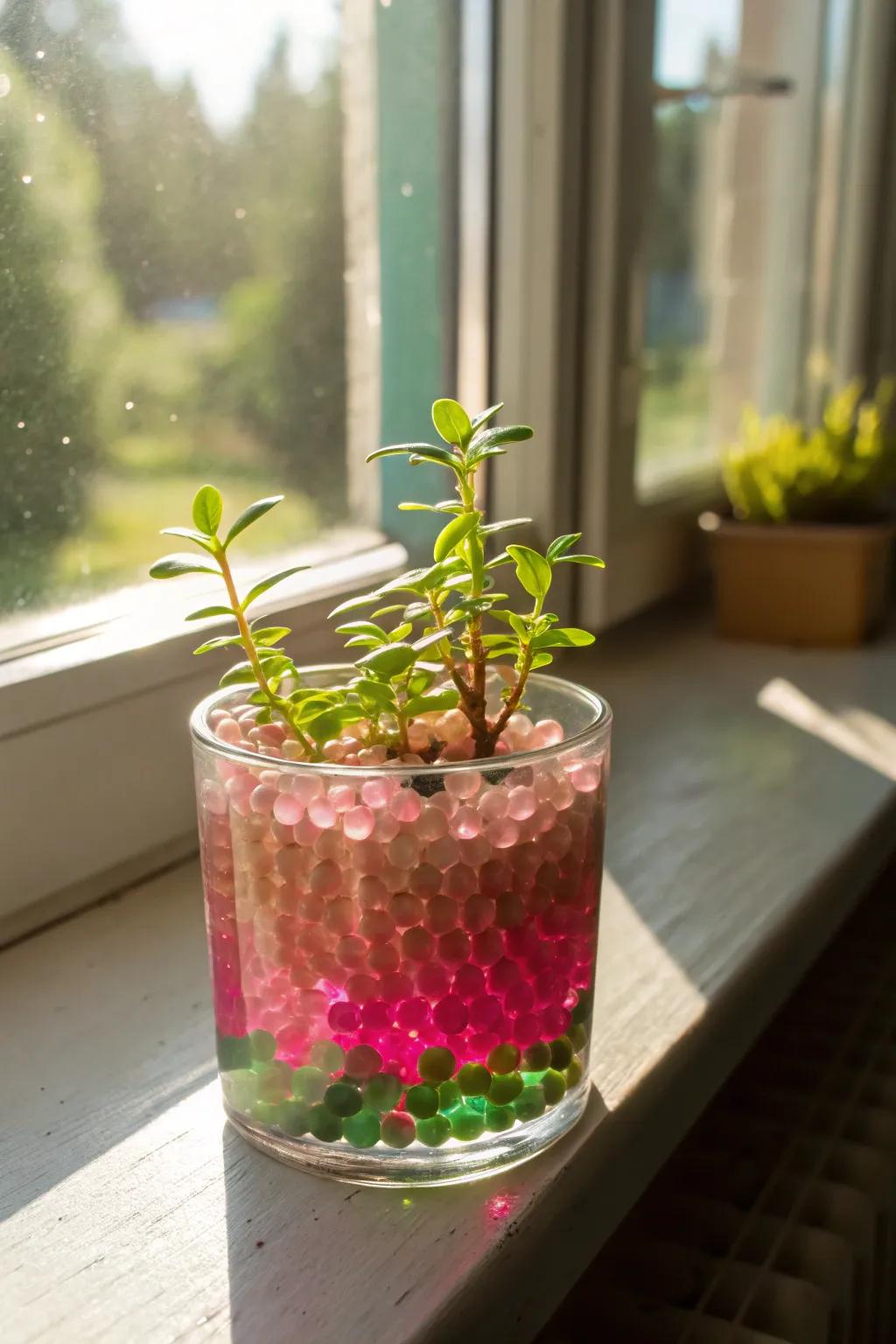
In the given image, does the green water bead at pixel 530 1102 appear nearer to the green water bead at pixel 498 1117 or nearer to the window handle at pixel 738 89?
the green water bead at pixel 498 1117

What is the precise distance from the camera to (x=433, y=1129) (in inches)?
15.9

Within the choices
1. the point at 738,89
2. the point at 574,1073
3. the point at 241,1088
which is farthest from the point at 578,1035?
the point at 738,89

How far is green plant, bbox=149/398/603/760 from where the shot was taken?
40cm

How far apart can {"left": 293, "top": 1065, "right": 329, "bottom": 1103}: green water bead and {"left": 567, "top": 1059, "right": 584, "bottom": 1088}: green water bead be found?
0.09m

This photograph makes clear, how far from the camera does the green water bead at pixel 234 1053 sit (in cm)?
42

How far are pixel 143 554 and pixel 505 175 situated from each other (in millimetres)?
393

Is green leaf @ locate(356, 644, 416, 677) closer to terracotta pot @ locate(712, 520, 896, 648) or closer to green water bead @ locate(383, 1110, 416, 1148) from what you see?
green water bead @ locate(383, 1110, 416, 1148)

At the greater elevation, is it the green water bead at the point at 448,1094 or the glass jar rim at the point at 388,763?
the glass jar rim at the point at 388,763

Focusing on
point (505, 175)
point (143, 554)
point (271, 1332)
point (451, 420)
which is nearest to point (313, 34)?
point (505, 175)

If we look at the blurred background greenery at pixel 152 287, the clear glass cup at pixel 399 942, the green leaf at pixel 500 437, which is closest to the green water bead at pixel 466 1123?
the clear glass cup at pixel 399 942

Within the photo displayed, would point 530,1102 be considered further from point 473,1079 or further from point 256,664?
point 256,664

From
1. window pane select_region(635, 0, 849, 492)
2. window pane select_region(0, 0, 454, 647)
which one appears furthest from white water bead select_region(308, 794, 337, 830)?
window pane select_region(635, 0, 849, 492)

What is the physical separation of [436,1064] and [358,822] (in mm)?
81

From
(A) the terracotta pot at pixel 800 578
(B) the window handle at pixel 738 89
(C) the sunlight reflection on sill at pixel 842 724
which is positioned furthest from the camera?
(A) the terracotta pot at pixel 800 578
